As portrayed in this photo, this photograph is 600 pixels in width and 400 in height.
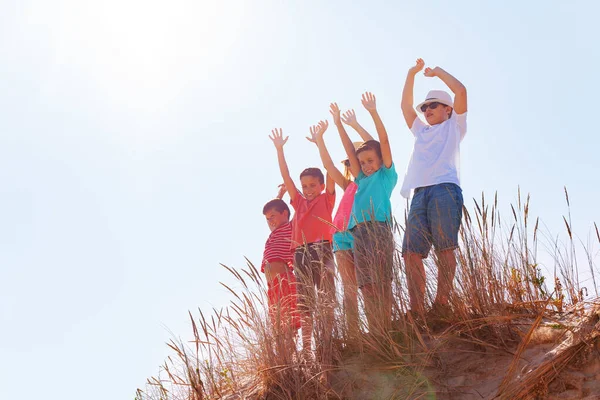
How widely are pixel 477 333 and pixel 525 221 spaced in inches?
29.9

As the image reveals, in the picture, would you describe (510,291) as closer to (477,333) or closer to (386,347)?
(477,333)

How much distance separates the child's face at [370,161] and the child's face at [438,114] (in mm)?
500

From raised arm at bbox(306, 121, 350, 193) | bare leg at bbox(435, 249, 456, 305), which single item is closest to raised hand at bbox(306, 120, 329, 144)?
raised arm at bbox(306, 121, 350, 193)

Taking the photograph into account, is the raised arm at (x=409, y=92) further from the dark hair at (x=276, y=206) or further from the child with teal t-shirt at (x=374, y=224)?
the dark hair at (x=276, y=206)

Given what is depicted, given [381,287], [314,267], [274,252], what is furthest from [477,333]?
[274,252]

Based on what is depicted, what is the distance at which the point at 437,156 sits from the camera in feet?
15.4

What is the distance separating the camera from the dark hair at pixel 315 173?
5.96m

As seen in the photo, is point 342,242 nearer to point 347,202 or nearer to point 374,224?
point 347,202

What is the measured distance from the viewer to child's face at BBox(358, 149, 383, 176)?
5.15 meters

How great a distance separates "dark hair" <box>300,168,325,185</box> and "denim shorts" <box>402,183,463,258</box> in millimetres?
1449

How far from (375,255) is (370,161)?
1251mm

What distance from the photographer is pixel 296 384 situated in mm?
3703

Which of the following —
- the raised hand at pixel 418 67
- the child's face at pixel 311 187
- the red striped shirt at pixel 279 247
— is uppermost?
the raised hand at pixel 418 67

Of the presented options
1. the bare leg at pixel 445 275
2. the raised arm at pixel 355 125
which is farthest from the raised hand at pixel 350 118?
the bare leg at pixel 445 275
